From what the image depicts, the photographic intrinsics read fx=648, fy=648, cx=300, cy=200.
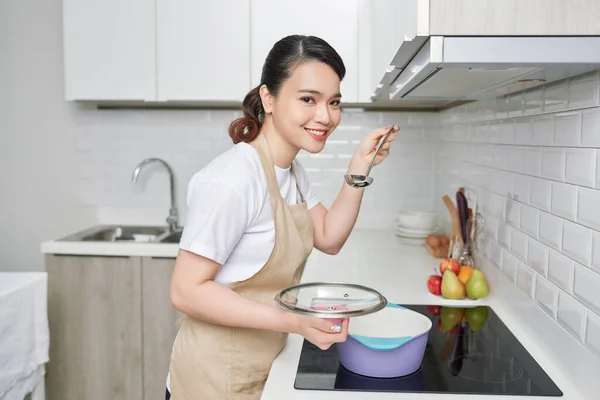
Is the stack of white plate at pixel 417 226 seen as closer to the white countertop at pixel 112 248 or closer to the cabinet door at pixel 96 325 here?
the white countertop at pixel 112 248

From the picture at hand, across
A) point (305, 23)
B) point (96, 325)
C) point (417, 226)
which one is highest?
point (305, 23)

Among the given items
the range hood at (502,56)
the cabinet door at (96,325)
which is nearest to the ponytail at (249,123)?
the range hood at (502,56)

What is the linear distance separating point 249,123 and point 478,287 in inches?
36.4

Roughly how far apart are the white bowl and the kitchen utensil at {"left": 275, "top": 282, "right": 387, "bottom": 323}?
1.74 meters

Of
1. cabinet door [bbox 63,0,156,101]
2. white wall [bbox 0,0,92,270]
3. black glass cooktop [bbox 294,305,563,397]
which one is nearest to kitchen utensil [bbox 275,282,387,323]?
black glass cooktop [bbox 294,305,563,397]

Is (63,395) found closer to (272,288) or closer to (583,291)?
(272,288)

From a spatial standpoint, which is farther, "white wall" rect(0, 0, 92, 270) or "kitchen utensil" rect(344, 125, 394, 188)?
"white wall" rect(0, 0, 92, 270)

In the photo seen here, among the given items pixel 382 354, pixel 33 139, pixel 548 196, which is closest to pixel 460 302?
pixel 548 196

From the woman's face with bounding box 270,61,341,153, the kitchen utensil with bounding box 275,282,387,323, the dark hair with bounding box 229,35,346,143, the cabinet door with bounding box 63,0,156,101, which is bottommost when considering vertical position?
the kitchen utensil with bounding box 275,282,387,323

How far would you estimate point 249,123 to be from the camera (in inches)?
63.5

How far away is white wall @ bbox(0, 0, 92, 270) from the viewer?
3545 mm

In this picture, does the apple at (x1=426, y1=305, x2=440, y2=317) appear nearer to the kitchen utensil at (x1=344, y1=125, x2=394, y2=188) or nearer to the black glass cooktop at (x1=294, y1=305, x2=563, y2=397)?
the black glass cooktop at (x1=294, y1=305, x2=563, y2=397)

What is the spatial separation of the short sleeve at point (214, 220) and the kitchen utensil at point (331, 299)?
0.58 ft

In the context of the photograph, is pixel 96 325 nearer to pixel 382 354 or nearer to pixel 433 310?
pixel 433 310
